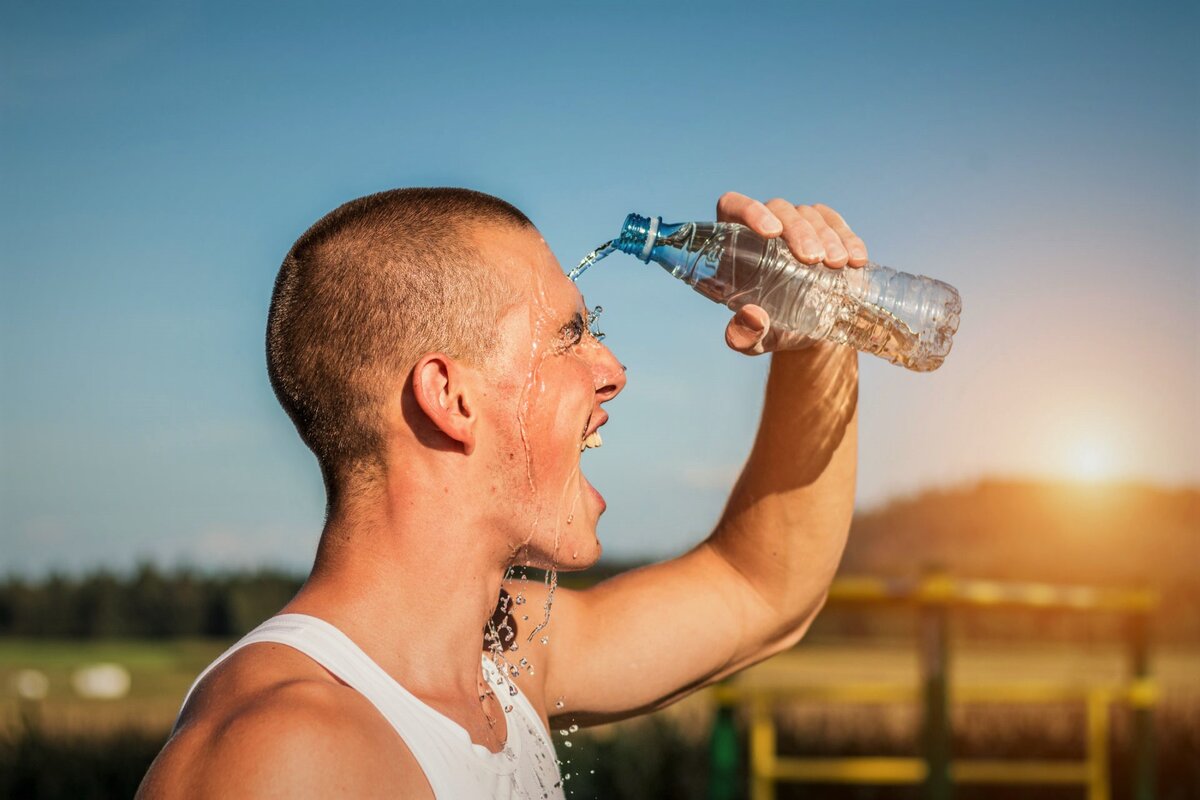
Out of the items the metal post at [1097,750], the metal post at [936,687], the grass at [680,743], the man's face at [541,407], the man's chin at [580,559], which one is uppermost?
the man's face at [541,407]

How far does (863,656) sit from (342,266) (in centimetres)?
1908

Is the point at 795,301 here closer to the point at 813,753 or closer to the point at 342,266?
the point at 342,266

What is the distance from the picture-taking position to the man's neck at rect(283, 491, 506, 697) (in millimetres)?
2008

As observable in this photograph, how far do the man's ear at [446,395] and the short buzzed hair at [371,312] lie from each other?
25 mm

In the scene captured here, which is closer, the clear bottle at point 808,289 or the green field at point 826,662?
the clear bottle at point 808,289

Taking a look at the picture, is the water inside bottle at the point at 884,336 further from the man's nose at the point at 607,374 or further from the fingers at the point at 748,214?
the man's nose at the point at 607,374

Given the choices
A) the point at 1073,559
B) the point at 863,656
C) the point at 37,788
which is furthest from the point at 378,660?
the point at 1073,559

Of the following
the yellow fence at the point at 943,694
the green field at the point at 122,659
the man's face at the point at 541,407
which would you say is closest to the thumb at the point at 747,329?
the man's face at the point at 541,407

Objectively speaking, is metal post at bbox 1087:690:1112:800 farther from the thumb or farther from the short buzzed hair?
the short buzzed hair

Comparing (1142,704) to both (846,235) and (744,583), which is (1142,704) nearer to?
(744,583)

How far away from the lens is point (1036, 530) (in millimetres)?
28344

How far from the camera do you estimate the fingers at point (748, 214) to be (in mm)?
2219

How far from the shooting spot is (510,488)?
217 centimetres

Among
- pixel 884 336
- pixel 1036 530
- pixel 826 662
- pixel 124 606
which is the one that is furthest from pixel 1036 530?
pixel 884 336
